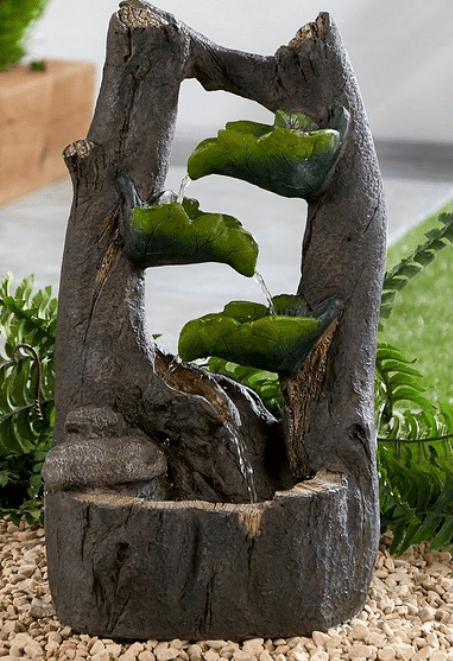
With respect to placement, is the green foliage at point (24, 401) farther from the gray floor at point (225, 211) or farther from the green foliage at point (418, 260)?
the gray floor at point (225, 211)

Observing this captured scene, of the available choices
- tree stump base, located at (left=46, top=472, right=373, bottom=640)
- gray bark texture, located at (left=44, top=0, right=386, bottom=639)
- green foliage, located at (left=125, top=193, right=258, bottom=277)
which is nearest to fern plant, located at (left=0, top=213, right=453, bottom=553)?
gray bark texture, located at (left=44, top=0, right=386, bottom=639)

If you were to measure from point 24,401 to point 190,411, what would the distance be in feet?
2.39

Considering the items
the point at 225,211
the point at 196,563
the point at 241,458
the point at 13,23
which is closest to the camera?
the point at 196,563

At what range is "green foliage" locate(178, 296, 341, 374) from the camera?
1.99 m

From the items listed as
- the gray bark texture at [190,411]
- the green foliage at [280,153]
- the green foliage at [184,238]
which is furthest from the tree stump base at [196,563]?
the green foliage at [280,153]

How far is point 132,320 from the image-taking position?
6.70ft

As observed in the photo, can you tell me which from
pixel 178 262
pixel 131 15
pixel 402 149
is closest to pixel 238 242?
pixel 178 262

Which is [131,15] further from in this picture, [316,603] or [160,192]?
[316,603]

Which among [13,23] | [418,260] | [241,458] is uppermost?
[13,23]

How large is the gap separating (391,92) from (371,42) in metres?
0.46

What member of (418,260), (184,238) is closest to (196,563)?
(184,238)

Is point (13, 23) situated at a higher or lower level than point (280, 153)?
higher

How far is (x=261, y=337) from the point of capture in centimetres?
200

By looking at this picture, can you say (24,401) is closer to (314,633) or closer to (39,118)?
(314,633)
